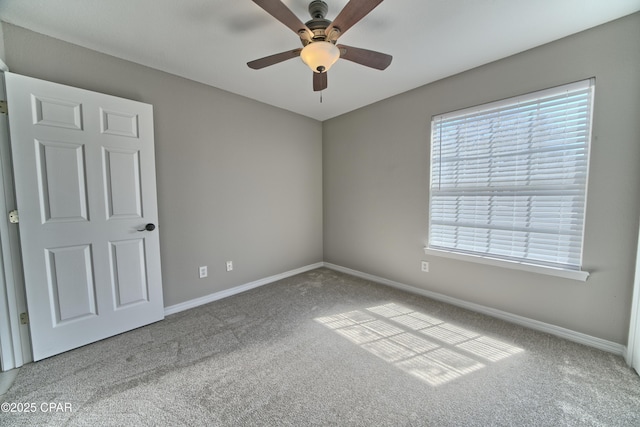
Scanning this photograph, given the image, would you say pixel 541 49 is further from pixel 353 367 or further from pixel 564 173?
pixel 353 367

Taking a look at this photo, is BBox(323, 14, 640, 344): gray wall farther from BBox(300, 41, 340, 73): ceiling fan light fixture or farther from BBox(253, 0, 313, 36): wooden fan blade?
BBox(253, 0, 313, 36): wooden fan blade

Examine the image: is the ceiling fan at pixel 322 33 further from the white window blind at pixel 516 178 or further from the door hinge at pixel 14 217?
the door hinge at pixel 14 217

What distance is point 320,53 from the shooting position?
56.8 inches

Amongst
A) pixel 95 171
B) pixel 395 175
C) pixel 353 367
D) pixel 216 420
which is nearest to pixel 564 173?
pixel 395 175

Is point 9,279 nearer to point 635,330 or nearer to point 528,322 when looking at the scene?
point 528,322

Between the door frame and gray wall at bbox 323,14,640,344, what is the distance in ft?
10.5

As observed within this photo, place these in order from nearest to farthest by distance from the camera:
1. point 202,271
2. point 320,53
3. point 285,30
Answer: point 320,53, point 285,30, point 202,271

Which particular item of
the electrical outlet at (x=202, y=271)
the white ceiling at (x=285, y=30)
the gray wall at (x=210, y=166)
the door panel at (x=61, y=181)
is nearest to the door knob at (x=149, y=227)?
the gray wall at (x=210, y=166)

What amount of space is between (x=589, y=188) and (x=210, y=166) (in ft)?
11.4

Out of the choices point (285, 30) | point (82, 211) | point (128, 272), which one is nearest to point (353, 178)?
point (285, 30)

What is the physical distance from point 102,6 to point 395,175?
294 cm

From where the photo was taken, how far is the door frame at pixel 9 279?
5.25 ft

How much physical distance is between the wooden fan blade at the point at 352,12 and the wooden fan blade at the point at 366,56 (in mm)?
157

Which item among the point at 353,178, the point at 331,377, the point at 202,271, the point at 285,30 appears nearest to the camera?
the point at 331,377
